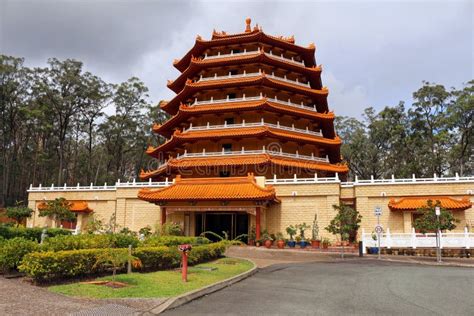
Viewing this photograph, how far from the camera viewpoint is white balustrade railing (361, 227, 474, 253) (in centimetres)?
2403

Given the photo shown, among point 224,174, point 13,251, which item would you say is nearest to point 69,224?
point 224,174

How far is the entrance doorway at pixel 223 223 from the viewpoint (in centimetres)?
3222

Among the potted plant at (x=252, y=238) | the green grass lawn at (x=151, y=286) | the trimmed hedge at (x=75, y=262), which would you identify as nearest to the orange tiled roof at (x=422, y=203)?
the potted plant at (x=252, y=238)

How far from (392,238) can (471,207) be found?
7.74 m

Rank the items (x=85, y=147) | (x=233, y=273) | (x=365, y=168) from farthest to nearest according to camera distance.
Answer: (x=85, y=147), (x=365, y=168), (x=233, y=273)

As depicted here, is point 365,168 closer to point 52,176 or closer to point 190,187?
point 190,187

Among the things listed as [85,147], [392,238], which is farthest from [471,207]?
[85,147]

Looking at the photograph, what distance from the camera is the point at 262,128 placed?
3284cm

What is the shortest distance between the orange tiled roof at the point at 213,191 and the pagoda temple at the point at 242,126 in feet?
0.26

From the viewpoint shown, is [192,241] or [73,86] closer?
[192,241]

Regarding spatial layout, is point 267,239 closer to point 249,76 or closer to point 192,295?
point 249,76

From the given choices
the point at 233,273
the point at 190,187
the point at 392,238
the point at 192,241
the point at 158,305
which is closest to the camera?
the point at 158,305

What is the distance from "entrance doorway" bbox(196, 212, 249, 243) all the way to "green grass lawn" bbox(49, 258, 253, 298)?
55.9 ft

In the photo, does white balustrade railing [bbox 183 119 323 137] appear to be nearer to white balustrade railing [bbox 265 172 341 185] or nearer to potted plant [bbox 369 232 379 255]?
white balustrade railing [bbox 265 172 341 185]
